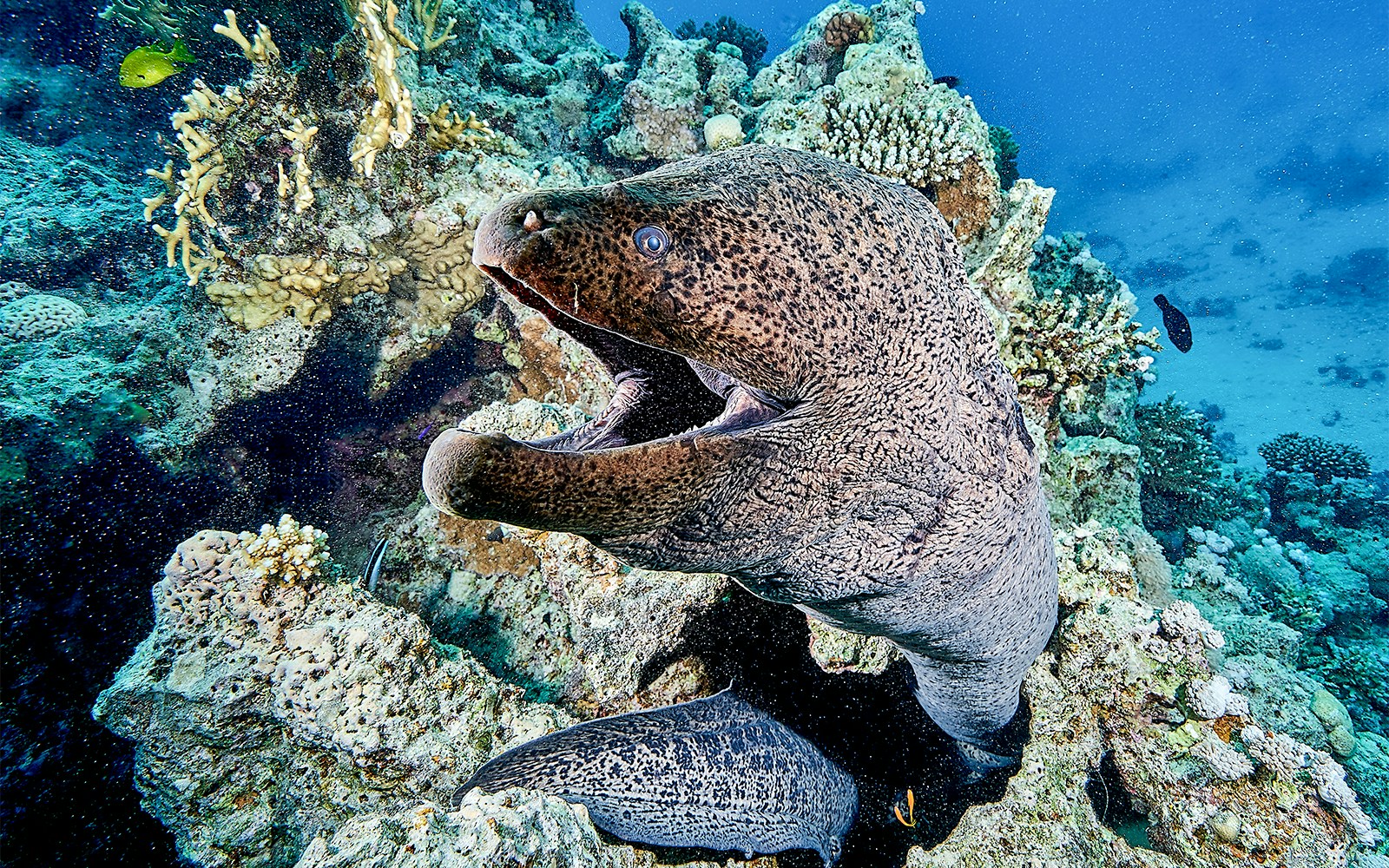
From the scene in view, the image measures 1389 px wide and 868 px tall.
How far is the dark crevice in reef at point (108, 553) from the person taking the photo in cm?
386

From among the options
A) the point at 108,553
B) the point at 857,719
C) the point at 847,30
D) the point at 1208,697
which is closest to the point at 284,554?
the point at 857,719

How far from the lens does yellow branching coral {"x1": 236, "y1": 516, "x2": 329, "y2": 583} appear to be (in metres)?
2.49

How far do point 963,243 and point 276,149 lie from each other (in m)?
5.37

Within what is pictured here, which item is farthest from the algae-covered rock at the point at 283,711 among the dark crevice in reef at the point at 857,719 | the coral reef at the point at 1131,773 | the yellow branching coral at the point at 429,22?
Result: the yellow branching coral at the point at 429,22

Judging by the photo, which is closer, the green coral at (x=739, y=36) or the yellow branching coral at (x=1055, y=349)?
the yellow branching coral at (x=1055, y=349)

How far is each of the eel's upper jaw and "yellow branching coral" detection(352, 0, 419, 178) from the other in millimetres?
3767

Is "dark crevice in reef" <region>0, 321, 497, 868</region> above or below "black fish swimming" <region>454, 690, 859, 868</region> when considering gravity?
below

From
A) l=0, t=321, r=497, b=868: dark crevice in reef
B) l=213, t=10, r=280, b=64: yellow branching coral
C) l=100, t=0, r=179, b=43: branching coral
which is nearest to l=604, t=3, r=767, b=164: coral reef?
l=213, t=10, r=280, b=64: yellow branching coral

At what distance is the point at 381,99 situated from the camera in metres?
4.17

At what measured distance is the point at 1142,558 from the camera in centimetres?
379

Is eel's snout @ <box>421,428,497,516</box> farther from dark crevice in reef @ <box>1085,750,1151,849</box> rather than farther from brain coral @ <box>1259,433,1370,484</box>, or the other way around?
brain coral @ <box>1259,433,1370,484</box>

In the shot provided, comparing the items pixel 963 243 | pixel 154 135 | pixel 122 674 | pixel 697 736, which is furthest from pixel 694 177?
pixel 154 135

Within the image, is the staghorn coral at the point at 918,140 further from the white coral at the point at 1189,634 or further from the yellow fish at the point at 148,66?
the yellow fish at the point at 148,66

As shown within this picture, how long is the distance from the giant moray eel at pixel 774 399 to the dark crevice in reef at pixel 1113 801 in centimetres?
138
